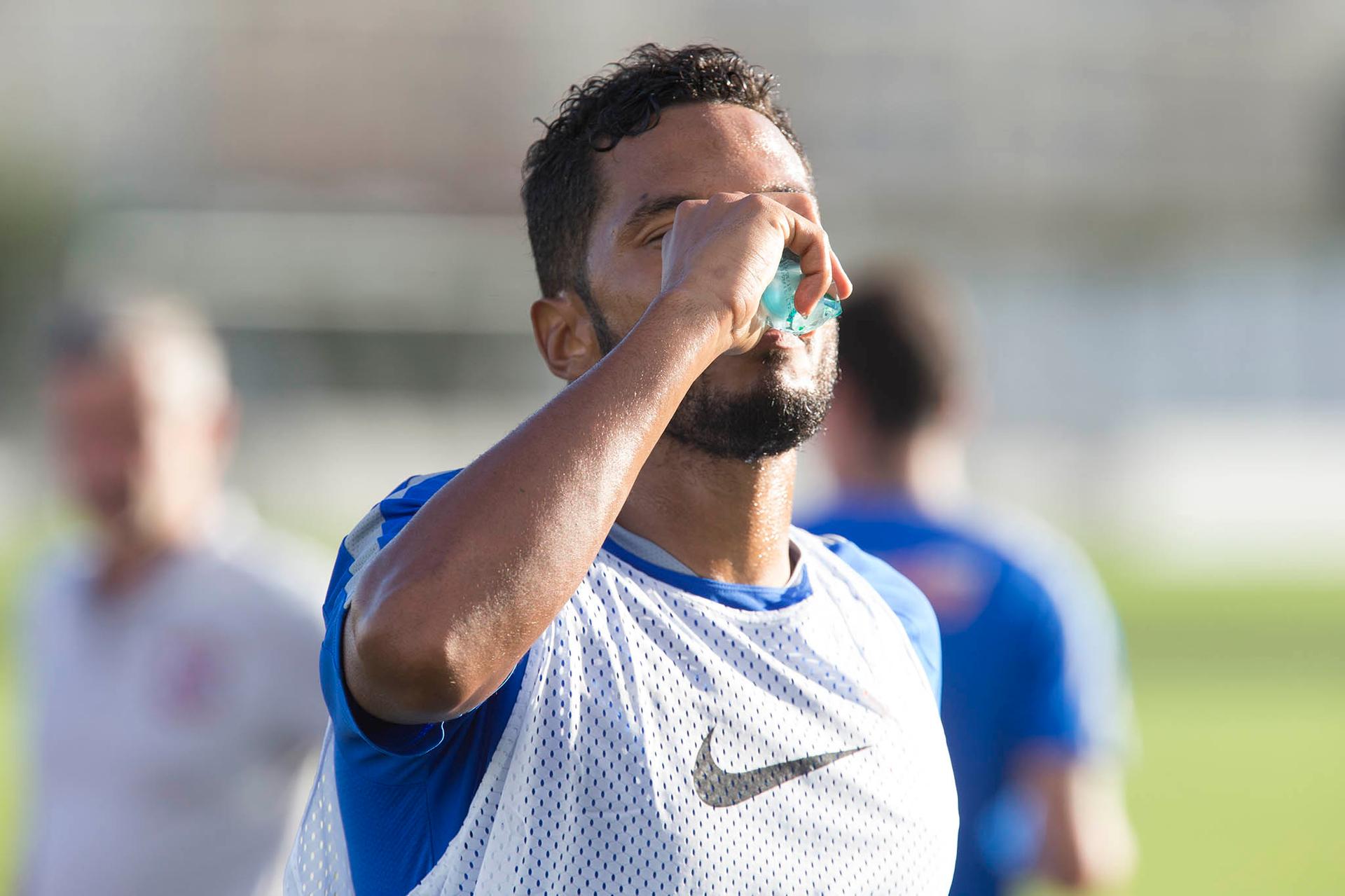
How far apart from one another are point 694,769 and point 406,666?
56 cm

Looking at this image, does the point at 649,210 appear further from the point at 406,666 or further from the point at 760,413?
the point at 406,666

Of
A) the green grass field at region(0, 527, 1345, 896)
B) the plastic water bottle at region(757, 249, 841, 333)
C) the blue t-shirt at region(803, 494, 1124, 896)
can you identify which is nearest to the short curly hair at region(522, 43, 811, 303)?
the plastic water bottle at region(757, 249, 841, 333)

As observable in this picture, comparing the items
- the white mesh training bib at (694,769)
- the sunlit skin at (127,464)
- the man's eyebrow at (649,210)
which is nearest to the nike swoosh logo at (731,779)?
the white mesh training bib at (694,769)

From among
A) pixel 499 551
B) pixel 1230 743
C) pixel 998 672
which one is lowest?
pixel 1230 743

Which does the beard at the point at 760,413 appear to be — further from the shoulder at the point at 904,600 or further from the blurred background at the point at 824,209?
the blurred background at the point at 824,209

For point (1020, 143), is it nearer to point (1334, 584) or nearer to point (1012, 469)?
point (1012, 469)

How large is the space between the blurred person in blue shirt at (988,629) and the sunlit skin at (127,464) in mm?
1800

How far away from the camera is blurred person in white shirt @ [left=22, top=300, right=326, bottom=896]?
4.04 metres

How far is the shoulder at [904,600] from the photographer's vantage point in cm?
280

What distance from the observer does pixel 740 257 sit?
2.14 metres

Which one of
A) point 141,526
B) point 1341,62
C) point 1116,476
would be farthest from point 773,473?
point 1341,62

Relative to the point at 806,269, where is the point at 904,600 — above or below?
below

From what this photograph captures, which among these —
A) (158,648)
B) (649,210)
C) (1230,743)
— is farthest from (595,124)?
(1230,743)

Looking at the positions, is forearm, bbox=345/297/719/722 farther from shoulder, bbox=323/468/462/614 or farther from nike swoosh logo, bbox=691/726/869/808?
nike swoosh logo, bbox=691/726/869/808
